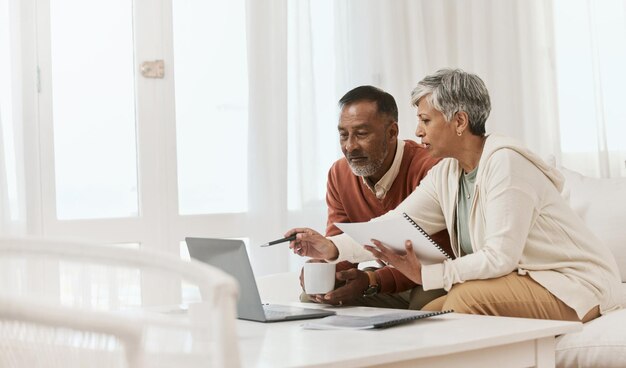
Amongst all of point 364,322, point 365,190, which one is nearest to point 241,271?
point 364,322

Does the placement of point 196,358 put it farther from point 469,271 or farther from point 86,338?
point 469,271

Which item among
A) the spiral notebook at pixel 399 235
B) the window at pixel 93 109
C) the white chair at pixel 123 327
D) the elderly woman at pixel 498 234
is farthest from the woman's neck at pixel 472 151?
the white chair at pixel 123 327

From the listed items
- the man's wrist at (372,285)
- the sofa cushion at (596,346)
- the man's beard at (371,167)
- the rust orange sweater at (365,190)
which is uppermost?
the man's beard at (371,167)

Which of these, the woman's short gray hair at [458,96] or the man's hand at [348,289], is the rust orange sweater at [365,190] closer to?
the man's hand at [348,289]

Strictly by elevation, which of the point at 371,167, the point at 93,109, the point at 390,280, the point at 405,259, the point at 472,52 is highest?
the point at 472,52

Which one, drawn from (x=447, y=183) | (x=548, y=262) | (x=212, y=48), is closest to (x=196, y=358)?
Answer: (x=548, y=262)

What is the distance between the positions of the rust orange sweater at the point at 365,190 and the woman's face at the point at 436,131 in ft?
1.31

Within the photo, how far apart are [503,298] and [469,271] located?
0.35 feet

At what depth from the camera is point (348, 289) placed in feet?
7.98

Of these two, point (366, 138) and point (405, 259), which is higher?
point (366, 138)

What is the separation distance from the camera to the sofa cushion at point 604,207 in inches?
115

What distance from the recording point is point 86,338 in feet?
2.19

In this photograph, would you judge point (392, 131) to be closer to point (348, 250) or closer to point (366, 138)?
point (366, 138)

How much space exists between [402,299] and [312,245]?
0.41m
